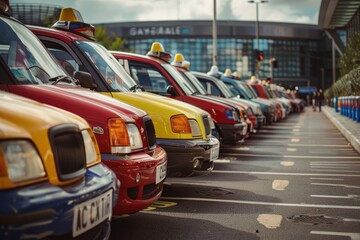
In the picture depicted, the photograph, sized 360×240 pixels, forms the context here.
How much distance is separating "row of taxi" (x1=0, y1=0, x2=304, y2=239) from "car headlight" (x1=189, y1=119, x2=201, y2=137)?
1 cm

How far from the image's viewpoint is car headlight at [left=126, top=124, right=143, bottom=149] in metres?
5.52

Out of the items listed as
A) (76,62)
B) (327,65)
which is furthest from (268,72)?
(76,62)

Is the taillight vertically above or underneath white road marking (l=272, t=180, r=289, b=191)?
above

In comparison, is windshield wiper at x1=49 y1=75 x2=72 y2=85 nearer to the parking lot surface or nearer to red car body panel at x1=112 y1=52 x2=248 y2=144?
the parking lot surface

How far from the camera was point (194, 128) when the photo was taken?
8031 mm

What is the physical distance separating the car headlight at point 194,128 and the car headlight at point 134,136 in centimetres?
A: 230

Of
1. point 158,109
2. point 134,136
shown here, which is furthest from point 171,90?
point 134,136

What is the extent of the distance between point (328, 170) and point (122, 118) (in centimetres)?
603

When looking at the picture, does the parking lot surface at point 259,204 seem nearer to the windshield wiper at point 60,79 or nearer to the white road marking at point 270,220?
the white road marking at point 270,220

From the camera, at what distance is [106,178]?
413cm

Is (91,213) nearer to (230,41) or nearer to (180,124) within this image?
(180,124)

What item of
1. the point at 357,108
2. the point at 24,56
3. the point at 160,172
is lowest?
the point at 357,108

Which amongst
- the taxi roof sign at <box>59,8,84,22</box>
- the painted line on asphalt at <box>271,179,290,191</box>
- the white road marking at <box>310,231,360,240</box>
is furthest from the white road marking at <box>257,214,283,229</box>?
the taxi roof sign at <box>59,8,84,22</box>

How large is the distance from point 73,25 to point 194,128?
194cm
